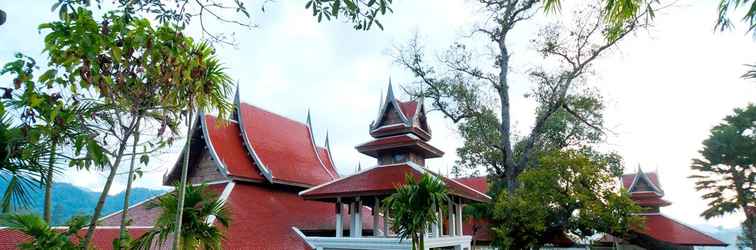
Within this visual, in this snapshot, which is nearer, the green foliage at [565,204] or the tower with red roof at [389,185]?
the tower with red roof at [389,185]

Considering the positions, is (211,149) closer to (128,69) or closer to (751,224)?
(128,69)

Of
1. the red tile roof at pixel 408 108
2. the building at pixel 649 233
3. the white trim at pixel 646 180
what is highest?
the red tile roof at pixel 408 108

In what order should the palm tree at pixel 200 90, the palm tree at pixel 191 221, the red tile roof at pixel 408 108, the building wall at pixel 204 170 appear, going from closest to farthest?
the palm tree at pixel 200 90
the palm tree at pixel 191 221
the building wall at pixel 204 170
the red tile roof at pixel 408 108

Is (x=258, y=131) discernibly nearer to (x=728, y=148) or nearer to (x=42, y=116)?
(x=42, y=116)

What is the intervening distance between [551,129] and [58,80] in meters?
20.8

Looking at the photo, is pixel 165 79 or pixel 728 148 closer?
pixel 165 79

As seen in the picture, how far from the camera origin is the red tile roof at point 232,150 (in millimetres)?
14305

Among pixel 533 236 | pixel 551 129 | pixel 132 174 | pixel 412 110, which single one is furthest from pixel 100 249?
pixel 551 129

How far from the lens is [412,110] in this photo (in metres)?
15.8

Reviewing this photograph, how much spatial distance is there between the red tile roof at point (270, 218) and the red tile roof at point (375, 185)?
1309 millimetres

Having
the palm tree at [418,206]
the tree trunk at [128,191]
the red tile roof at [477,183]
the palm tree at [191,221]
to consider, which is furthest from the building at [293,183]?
the red tile roof at [477,183]

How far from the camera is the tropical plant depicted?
Answer: 5.55 meters

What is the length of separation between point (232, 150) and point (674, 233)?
20028 millimetres

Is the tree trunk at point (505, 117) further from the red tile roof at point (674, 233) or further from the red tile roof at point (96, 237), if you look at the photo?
the red tile roof at point (96, 237)
